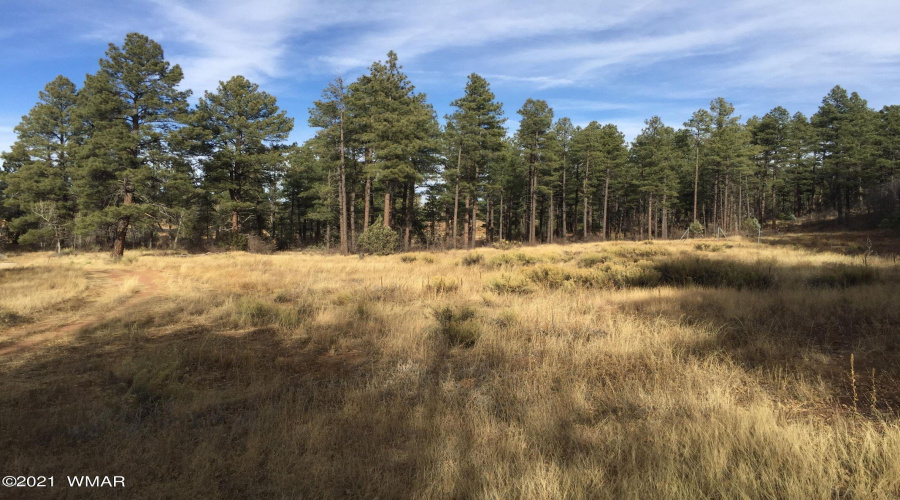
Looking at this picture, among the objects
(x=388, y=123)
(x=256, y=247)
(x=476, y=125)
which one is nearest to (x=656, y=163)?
(x=476, y=125)

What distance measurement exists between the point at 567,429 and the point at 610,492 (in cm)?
90

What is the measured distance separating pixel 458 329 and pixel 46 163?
41.6m

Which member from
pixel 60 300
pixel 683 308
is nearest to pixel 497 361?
pixel 683 308

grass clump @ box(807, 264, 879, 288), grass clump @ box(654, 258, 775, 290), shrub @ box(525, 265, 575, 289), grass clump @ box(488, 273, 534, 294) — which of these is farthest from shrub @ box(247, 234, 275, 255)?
grass clump @ box(807, 264, 879, 288)

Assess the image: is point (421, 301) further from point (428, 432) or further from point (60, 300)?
point (60, 300)

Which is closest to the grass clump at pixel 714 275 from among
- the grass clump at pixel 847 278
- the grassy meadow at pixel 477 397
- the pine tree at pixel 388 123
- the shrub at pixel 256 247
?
the grassy meadow at pixel 477 397

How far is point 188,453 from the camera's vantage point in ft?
10.6

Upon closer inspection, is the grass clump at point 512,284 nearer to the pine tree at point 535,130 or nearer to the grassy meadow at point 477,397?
the grassy meadow at point 477,397

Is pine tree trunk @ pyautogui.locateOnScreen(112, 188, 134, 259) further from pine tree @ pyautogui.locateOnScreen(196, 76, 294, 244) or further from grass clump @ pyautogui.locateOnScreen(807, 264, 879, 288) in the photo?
grass clump @ pyautogui.locateOnScreen(807, 264, 879, 288)

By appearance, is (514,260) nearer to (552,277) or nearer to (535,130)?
(552,277)

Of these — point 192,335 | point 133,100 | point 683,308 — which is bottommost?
point 192,335

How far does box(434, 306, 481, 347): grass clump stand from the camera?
21.0 ft

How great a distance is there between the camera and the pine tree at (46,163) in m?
30.3

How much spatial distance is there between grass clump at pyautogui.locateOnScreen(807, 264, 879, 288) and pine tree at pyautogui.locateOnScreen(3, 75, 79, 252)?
4312cm
